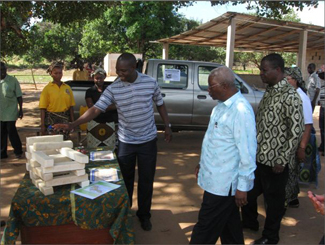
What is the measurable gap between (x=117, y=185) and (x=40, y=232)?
69 centimetres

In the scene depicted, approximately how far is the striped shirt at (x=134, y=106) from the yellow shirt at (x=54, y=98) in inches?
66.0

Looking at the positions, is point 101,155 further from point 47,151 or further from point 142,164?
point 47,151

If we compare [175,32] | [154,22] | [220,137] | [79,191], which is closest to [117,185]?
[79,191]

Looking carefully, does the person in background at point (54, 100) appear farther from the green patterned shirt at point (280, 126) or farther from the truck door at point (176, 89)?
the green patterned shirt at point (280, 126)

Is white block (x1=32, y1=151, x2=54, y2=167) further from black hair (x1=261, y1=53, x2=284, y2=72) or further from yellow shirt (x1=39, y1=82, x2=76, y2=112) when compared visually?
yellow shirt (x1=39, y1=82, x2=76, y2=112)

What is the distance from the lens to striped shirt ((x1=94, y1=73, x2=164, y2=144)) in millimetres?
3141

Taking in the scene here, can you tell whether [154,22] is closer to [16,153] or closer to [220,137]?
[16,153]

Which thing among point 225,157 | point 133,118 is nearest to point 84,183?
point 133,118

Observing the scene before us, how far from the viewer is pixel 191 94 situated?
21.9ft

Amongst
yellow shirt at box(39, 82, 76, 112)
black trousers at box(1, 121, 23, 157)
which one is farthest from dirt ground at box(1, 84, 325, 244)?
yellow shirt at box(39, 82, 76, 112)

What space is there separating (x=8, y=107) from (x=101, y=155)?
3096 mm

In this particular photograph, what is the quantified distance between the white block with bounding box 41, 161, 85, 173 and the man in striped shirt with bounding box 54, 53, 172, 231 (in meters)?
0.63

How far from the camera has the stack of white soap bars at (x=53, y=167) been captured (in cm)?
236

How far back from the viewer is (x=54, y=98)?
4.60m
